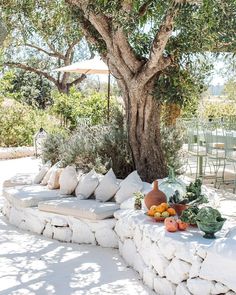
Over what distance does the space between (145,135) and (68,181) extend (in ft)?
4.30

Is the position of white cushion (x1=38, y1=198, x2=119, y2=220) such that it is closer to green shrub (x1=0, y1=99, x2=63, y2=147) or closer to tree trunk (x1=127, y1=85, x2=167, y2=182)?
tree trunk (x1=127, y1=85, x2=167, y2=182)

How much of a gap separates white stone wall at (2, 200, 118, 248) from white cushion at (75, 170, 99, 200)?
480mm

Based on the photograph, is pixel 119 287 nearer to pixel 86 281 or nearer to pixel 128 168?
pixel 86 281

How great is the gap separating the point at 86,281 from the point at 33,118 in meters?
10.8

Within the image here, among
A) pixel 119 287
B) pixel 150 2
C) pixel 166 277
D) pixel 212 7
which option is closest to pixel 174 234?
pixel 166 277

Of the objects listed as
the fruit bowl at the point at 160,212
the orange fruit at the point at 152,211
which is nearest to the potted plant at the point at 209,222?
the fruit bowl at the point at 160,212

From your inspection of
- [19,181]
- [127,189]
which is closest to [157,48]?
[127,189]

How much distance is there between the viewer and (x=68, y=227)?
5.42m

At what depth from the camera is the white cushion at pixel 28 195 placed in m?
5.91

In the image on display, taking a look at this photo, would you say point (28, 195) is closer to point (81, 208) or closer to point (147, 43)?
point (81, 208)

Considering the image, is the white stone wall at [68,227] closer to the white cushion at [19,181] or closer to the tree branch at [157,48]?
the white cushion at [19,181]

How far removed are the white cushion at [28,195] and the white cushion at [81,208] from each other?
28 centimetres

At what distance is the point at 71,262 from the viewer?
462cm

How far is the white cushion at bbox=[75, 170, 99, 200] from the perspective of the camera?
5816 mm
